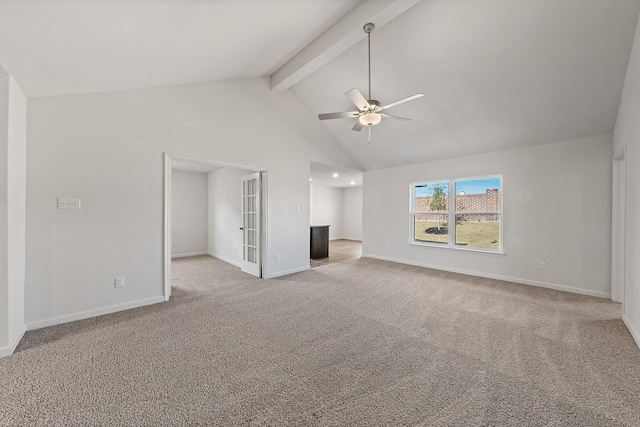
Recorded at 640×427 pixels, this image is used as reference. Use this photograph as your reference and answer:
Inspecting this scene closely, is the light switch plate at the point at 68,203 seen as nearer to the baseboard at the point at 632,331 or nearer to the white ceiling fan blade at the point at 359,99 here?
the white ceiling fan blade at the point at 359,99

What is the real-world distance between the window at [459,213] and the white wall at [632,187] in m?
1.97

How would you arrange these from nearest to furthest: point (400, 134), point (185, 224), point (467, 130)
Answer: point (467, 130) → point (400, 134) → point (185, 224)

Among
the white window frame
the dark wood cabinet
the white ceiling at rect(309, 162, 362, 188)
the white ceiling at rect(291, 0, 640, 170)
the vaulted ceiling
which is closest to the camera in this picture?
the vaulted ceiling

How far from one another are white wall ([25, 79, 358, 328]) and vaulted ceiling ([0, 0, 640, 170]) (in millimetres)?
280

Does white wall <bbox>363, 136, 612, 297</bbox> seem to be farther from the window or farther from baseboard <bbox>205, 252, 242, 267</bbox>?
baseboard <bbox>205, 252, 242, 267</bbox>

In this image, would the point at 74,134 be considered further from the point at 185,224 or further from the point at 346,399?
the point at 185,224

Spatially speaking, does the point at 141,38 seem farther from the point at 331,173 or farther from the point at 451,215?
the point at 331,173

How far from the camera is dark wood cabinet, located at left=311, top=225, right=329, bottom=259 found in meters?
6.81

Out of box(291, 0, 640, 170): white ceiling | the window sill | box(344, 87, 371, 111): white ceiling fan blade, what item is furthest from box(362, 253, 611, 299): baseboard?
box(344, 87, 371, 111): white ceiling fan blade

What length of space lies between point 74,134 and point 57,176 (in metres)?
0.51

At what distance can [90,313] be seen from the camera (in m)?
3.04

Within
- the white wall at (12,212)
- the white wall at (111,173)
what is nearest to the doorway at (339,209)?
the white wall at (111,173)

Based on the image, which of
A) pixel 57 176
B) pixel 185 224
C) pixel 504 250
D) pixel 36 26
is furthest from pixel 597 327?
pixel 185 224

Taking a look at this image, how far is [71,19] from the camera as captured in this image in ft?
5.98
